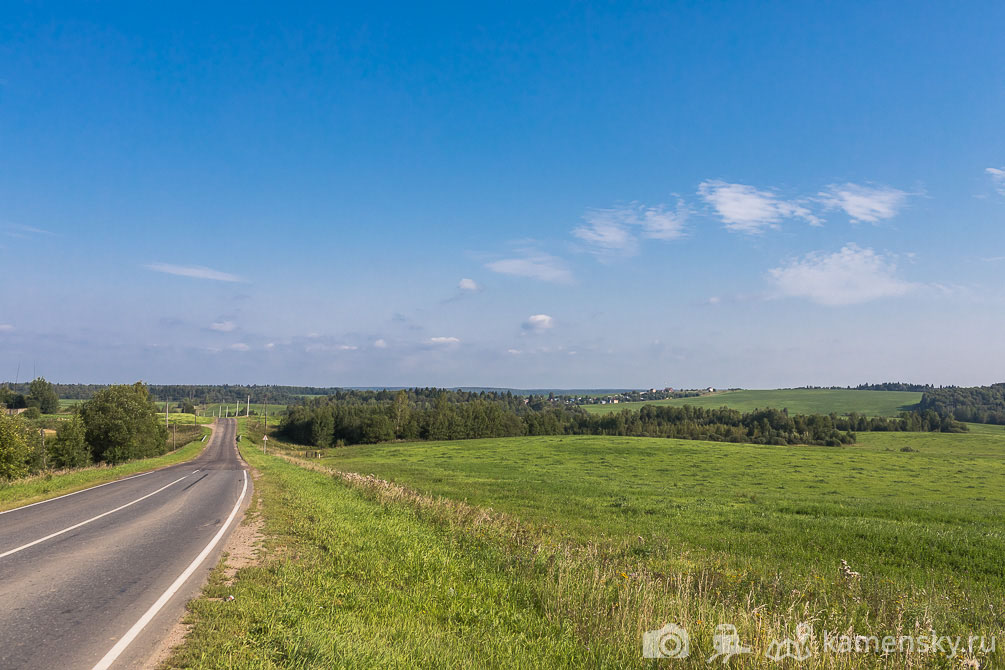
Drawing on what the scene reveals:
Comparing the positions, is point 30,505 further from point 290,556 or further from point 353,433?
point 353,433

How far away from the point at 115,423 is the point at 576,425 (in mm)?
104470

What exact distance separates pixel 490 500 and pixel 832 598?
22.3 metres

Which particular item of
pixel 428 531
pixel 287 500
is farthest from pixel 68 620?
pixel 287 500

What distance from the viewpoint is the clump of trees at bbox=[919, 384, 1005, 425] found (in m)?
144

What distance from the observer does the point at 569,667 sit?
6785 mm

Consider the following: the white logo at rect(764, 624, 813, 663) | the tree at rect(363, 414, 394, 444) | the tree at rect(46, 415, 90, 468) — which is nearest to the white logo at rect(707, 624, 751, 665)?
the white logo at rect(764, 624, 813, 663)

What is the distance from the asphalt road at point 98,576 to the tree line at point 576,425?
339 feet

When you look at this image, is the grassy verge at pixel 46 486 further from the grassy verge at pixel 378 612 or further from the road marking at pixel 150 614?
the grassy verge at pixel 378 612

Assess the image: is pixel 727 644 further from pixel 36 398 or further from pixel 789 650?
pixel 36 398

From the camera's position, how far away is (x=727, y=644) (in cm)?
724

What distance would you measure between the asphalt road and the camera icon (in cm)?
654

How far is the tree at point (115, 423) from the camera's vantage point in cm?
6266

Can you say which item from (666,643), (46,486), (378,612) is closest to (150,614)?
(378,612)

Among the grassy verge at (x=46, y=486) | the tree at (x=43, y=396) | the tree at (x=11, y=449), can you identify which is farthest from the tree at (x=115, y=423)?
the tree at (x=43, y=396)
